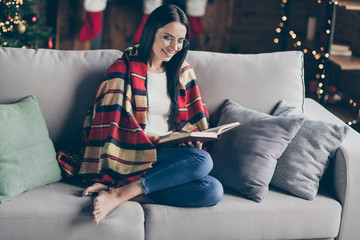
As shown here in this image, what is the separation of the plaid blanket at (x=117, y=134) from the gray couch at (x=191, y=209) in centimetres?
12

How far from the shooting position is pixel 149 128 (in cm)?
221

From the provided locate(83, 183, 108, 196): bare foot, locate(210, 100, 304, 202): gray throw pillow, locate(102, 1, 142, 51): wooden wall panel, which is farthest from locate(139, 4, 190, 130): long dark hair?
locate(102, 1, 142, 51): wooden wall panel

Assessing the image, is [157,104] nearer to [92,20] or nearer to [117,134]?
[117,134]

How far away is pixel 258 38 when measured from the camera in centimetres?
495

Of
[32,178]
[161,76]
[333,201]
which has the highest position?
[161,76]

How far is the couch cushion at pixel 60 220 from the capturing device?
1804 mm

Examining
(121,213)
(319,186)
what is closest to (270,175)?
(319,186)

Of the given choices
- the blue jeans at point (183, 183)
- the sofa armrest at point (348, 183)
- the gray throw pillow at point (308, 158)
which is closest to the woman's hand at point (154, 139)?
the blue jeans at point (183, 183)

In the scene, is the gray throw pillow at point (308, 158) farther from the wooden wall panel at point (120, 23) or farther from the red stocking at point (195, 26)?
the wooden wall panel at point (120, 23)

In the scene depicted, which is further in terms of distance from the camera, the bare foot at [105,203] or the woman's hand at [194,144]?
the woman's hand at [194,144]

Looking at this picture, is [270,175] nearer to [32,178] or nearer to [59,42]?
[32,178]

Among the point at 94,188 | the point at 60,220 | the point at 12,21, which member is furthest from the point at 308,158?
the point at 12,21

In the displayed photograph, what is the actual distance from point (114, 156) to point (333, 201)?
95cm

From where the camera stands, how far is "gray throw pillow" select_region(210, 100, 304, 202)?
2070mm
